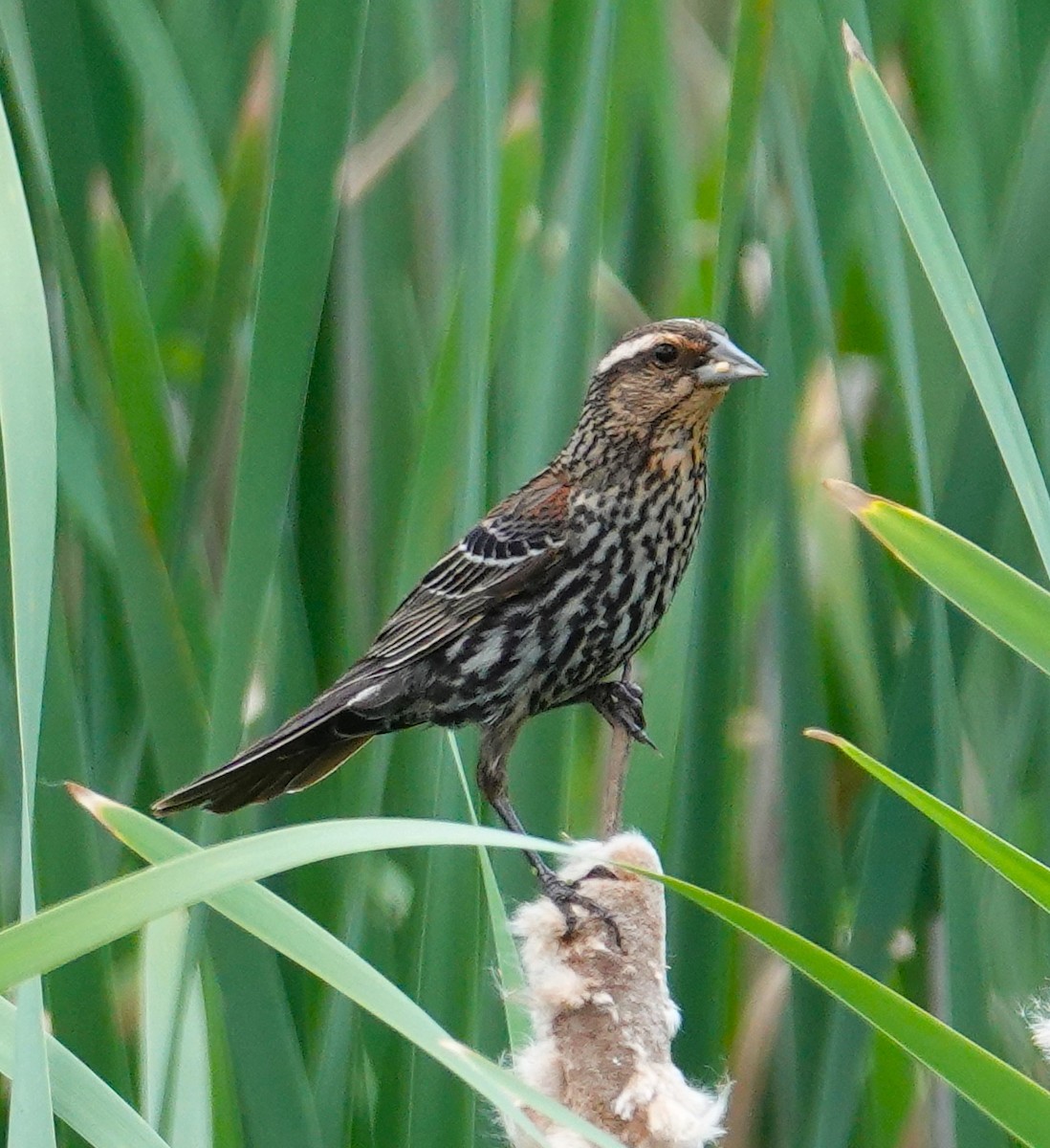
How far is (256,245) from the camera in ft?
4.58

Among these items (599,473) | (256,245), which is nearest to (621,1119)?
(256,245)

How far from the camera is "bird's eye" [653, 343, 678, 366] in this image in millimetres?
1586

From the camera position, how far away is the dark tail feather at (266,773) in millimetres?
1320

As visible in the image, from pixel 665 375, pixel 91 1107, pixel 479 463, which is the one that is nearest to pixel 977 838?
pixel 91 1107

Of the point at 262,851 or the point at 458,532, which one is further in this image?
the point at 458,532

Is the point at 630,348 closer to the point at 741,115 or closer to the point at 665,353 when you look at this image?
the point at 665,353

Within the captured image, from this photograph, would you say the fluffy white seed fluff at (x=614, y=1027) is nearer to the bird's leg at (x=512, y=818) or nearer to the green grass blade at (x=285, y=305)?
the bird's leg at (x=512, y=818)

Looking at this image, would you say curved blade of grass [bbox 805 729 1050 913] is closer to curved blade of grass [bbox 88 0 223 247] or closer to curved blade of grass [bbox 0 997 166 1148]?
curved blade of grass [bbox 0 997 166 1148]

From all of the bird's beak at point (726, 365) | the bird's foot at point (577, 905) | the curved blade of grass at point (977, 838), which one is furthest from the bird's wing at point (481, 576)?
the curved blade of grass at point (977, 838)

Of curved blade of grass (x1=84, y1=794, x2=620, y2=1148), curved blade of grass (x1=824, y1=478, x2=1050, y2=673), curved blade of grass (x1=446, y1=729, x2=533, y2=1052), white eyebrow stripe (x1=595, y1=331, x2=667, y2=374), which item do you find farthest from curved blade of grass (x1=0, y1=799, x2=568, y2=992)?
white eyebrow stripe (x1=595, y1=331, x2=667, y2=374)

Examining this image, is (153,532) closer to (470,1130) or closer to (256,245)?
(256,245)

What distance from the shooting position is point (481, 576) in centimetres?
168

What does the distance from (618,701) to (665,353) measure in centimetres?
32

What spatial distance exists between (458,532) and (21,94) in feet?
1.52
